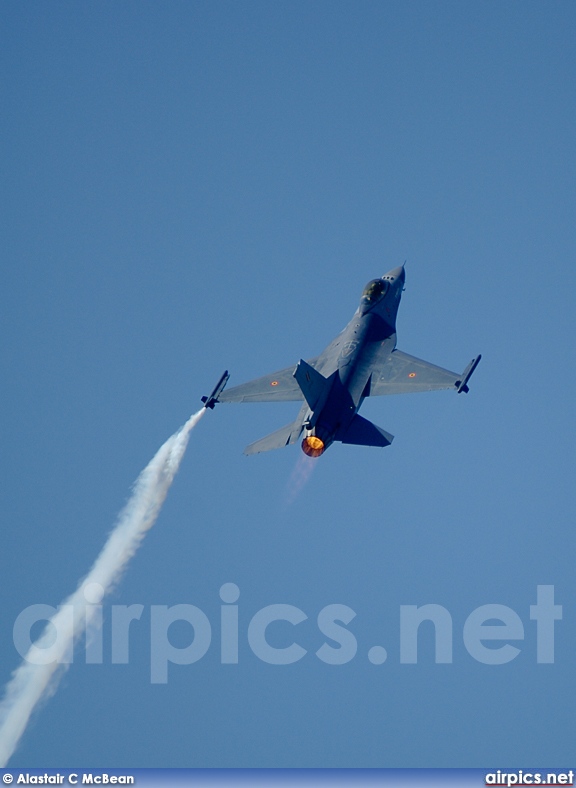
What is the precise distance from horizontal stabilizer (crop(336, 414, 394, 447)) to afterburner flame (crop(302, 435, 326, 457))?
0.79 meters

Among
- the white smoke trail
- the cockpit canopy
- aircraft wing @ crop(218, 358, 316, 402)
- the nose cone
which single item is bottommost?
the white smoke trail

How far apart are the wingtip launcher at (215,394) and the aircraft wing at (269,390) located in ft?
0.70

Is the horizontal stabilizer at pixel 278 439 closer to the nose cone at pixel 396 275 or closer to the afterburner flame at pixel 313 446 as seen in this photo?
the afterburner flame at pixel 313 446

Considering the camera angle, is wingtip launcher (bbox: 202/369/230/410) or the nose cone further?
the nose cone

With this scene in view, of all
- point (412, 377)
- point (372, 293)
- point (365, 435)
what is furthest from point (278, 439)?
point (372, 293)

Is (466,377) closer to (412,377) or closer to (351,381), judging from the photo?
(412,377)

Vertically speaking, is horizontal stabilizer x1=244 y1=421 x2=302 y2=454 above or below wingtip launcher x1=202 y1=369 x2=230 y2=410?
below

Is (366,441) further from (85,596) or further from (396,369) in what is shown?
(85,596)

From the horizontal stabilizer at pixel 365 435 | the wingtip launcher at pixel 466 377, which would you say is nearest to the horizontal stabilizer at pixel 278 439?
the horizontal stabilizer at pixel 365 435

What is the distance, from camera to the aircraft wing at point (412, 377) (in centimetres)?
5212

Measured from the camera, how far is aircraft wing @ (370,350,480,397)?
52125mm

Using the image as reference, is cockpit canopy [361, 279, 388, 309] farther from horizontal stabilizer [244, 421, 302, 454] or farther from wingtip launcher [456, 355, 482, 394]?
horizontal stabilizer [244, 421, 302, 454]

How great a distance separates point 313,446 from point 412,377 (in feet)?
17.2

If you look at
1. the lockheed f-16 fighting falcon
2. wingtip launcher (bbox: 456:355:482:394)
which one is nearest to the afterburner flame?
the lockheed f-16 fighting falcon
